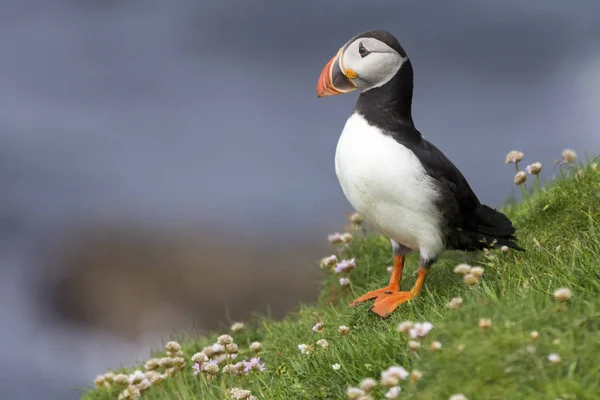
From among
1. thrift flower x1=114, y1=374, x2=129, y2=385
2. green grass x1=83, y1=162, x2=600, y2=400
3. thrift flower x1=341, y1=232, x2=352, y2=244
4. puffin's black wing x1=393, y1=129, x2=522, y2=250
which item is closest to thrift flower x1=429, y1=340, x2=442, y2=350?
green grass x1=83, y1=162, x2=600, y2=400

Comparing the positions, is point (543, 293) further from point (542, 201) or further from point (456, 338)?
point (542, 201)

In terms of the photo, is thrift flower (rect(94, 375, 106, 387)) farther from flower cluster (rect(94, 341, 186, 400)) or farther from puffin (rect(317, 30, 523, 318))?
puffin (rect(317, 30, 523, 318))

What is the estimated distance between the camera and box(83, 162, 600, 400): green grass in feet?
11.4

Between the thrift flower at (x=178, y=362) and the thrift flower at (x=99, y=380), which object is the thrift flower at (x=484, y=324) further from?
the thrift flower at (x=99, y=380)

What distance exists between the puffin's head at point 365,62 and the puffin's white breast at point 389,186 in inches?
10.4

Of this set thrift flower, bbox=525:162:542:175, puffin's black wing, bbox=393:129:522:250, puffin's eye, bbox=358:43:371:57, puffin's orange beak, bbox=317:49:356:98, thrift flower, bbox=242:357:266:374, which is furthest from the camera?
thrift flower, bbox=525:162:542:175

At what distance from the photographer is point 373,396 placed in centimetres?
403

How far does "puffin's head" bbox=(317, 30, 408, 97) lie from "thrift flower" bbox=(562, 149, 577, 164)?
211 centimetres

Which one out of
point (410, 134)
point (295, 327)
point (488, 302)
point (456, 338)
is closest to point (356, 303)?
point (295, 327)

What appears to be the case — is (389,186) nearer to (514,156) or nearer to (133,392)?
(514,156)

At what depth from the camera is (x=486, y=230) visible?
612 centimetres

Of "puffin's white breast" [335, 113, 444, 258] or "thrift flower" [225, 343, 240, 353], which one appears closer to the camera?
"puffin's white breast" [335, 113, 444, 258]

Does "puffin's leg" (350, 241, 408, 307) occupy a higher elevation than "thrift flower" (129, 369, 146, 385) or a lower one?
higher

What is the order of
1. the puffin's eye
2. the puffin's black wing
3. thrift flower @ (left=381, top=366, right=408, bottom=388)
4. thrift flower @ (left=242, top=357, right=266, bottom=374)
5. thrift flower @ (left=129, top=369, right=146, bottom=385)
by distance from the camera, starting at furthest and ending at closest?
1. thrift flower @ (left=129, top=369, right=146, bottom=385)
2. the puffin's eye
3. the puffin's black wing
4. thrift flower @ (left=242, top=357, right=266, bottom=374)
5. thrift flower @ (left=381, top=366, right=408, bottom=388)
